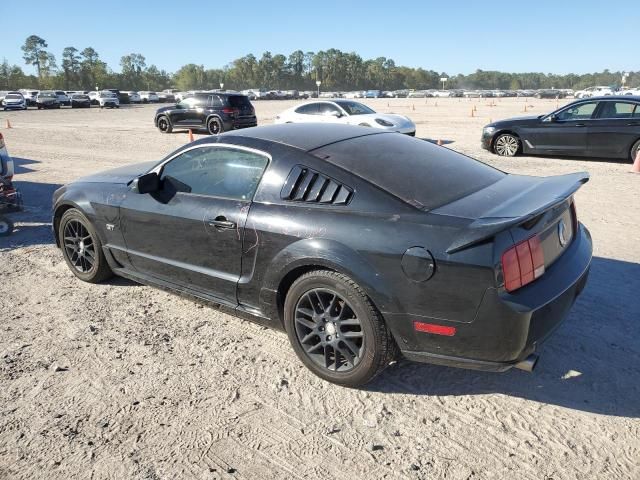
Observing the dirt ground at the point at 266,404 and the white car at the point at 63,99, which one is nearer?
the dirt ground at the point at 266,404

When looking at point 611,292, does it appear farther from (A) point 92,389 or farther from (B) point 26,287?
(B) point 26,287

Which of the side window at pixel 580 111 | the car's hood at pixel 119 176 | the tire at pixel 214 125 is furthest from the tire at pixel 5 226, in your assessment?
the tire at pixel 214 125

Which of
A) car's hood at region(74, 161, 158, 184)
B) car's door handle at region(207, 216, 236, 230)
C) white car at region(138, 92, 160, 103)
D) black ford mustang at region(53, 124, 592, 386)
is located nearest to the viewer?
black ford mustang at region(53, 124, 592, 386)

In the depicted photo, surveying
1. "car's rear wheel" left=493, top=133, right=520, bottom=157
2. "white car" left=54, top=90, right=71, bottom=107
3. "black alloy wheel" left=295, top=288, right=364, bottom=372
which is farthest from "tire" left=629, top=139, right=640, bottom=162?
"white car" left=54, top=90, right=71, bottom=107

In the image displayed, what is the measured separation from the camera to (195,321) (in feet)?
13.4

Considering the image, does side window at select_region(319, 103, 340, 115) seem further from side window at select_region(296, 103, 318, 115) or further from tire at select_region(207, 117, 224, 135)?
tire at select_region(207, 117, 224, 135)

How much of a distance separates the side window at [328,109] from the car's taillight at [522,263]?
43.5 ft

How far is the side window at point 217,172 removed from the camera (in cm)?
358

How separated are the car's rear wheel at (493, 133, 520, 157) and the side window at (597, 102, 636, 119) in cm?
184

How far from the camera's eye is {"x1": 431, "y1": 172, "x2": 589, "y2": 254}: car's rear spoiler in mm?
2619

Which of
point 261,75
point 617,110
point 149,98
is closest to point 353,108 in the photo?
point 617,110

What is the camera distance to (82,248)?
480 centimetres

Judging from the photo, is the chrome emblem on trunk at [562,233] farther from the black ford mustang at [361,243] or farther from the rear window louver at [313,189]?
the rear window louver at [313,189]

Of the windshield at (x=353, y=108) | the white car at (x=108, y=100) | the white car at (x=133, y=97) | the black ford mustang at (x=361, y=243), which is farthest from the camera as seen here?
the white car at (x=133, y=97)
